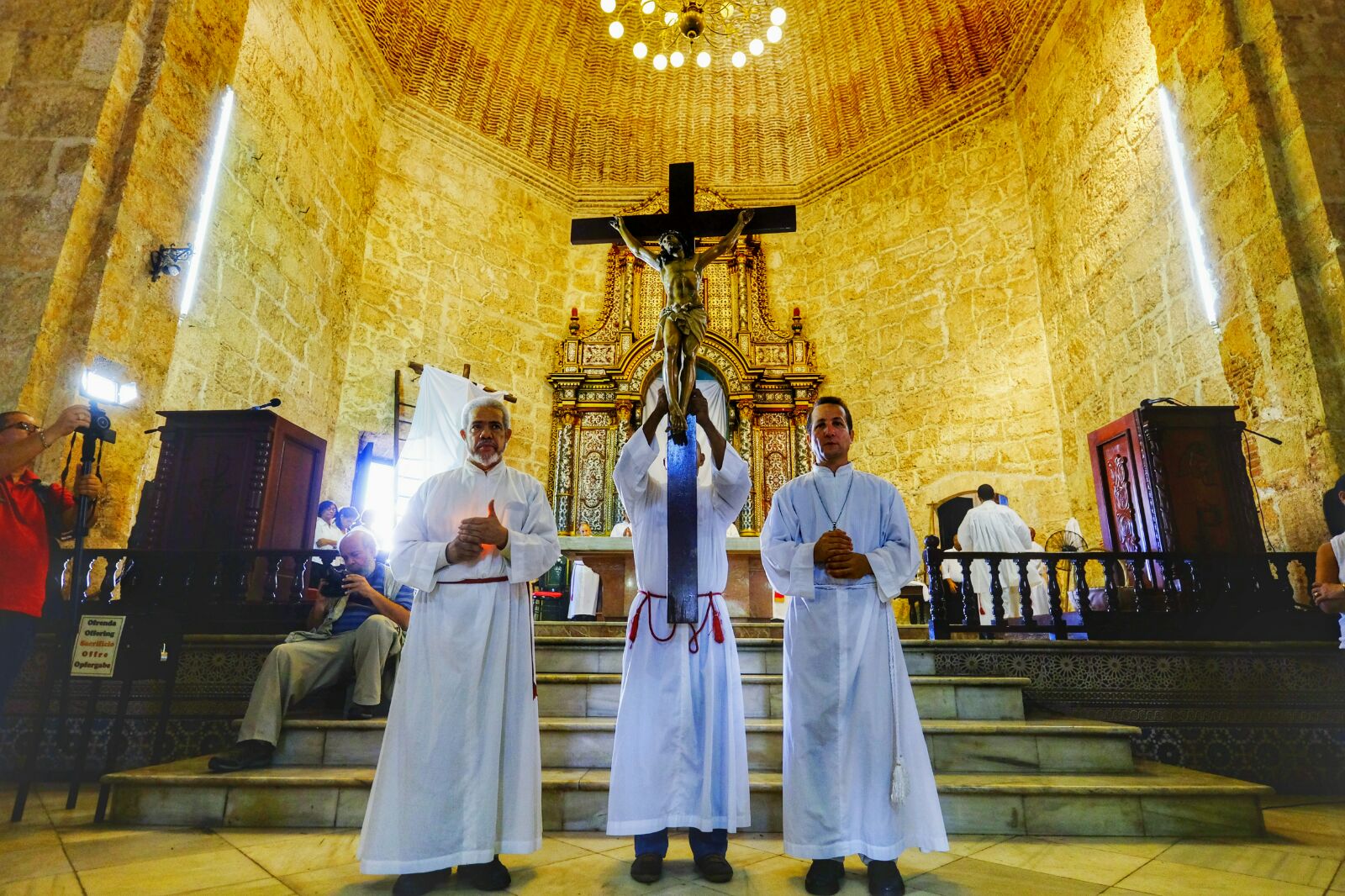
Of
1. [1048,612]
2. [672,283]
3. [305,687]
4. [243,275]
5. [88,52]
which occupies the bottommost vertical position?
[305,687]

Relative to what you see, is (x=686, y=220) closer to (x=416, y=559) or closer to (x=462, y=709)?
(x=416, y=559)

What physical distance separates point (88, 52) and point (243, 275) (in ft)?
7.38

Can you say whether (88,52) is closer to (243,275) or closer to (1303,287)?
(243,275)

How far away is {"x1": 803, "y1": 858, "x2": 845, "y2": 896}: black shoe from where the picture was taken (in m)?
2.41

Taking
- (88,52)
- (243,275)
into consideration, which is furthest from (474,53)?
(88,52)

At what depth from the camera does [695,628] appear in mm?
2807

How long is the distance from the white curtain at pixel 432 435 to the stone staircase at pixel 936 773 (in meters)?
5.19

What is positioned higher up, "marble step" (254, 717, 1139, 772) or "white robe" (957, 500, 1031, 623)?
"white robe" (957, 500, 1031, 623)

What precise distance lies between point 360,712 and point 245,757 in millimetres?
539

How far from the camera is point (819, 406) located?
2.99m

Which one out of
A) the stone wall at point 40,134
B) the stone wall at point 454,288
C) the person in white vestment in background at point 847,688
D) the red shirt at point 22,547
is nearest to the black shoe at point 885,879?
the person in white vestment in background at point 847,688

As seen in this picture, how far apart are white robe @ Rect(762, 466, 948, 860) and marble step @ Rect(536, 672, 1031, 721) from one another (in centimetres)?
137

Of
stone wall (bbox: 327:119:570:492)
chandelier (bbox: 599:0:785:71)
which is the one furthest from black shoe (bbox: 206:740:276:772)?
chandelier (bbox: 599:0:785:71)

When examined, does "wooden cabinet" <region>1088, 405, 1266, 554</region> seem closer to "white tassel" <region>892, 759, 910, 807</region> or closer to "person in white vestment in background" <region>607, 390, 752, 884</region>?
"white tassel" <region>892, 759, 910, 807</region>
